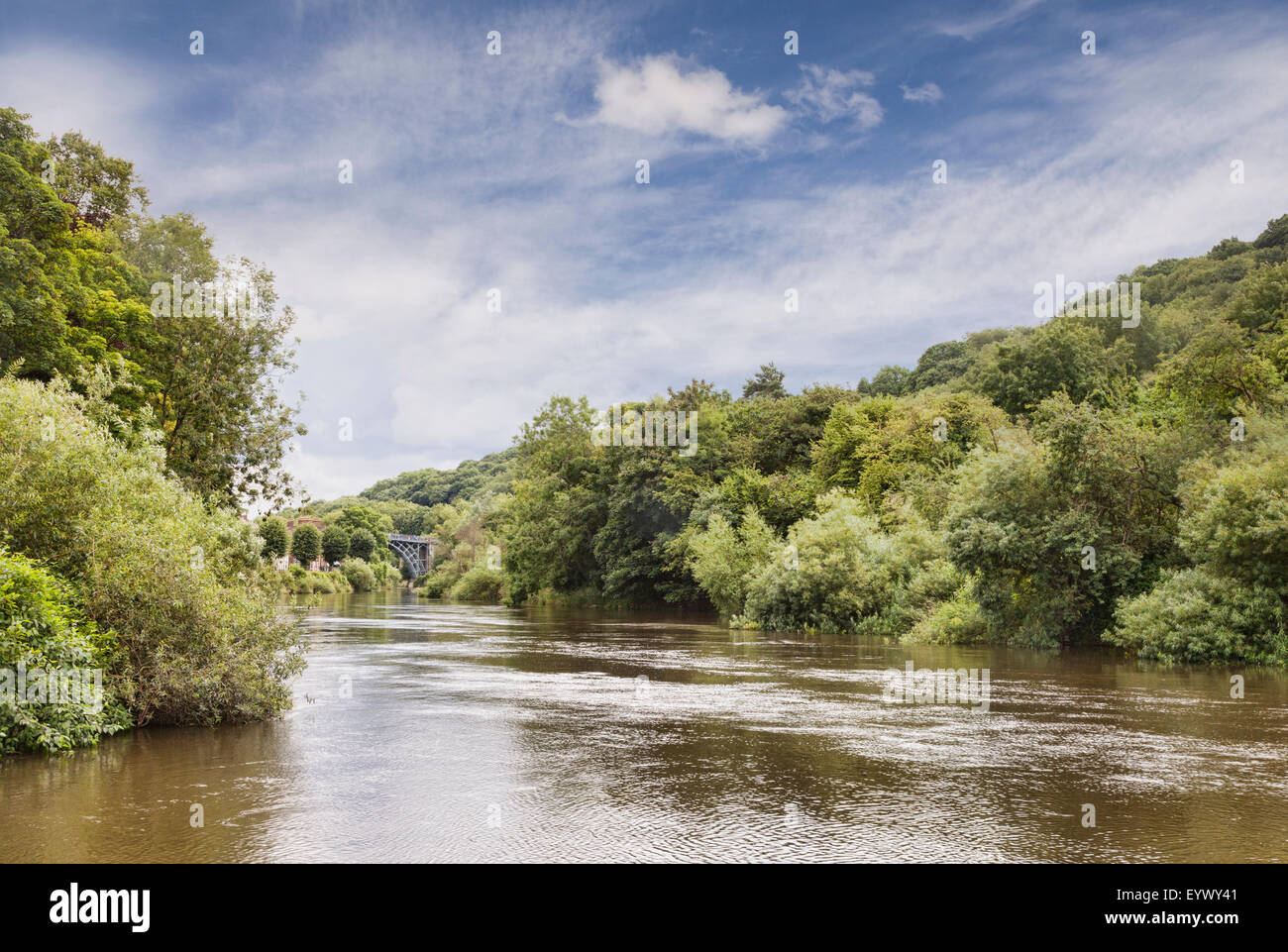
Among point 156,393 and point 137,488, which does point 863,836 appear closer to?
point 137,488

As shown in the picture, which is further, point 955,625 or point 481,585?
point 481,585

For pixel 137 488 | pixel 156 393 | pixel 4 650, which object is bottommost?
pixel 4 650

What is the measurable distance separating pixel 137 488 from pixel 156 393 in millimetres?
17012

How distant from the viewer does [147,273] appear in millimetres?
34406

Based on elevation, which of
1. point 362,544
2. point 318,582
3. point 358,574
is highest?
point 362,544

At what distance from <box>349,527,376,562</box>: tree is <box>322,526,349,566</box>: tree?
624cm

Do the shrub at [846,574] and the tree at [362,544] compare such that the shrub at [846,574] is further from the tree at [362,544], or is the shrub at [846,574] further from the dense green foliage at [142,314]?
the tree at [362,544]

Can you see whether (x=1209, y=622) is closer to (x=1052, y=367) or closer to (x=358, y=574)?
(x=1052, y=367)

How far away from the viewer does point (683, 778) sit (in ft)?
33.4

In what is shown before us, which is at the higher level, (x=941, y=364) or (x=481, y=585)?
(x=941, y=364)

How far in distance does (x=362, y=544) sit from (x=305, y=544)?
20894 millimetres

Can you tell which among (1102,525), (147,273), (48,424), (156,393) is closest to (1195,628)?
(1102,525)

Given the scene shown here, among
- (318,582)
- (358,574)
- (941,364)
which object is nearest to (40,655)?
(941,364)

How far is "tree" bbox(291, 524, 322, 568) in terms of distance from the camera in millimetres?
118750
